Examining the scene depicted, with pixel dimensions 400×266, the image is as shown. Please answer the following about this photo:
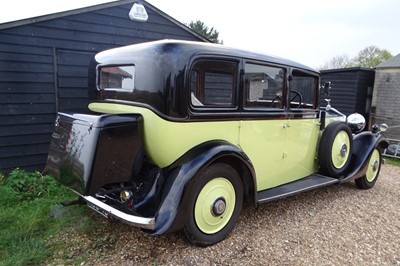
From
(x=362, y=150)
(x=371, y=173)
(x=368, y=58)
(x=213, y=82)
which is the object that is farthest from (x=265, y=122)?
(x=368, y=58)

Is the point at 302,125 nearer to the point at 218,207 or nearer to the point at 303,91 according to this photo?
the point at 303,91

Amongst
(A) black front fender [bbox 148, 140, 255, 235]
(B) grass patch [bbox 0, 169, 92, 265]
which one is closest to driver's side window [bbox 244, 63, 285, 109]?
(A) black front fender [bbox 148, 140, 255, 235]

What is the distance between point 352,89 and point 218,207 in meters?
8.43

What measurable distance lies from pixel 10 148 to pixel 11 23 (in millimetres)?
1857

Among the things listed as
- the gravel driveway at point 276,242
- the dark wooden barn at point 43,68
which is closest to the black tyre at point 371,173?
the gravel driveway at point 276,242

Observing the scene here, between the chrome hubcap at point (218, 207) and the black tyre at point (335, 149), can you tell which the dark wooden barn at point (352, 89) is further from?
the chrome hubcap at point (218, 207)

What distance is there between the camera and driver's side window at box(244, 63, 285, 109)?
3.25 m

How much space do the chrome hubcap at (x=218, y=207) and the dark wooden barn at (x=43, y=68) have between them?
2712 millimetres

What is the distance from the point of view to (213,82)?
11.1ft

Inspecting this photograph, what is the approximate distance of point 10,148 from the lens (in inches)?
182

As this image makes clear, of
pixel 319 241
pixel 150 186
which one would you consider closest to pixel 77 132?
pixel 150 186

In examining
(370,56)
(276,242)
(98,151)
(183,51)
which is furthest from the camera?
(370,56)

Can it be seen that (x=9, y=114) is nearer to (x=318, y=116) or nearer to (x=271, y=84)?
(x=271, y=84)

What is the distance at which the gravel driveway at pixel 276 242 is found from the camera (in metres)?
2.71
